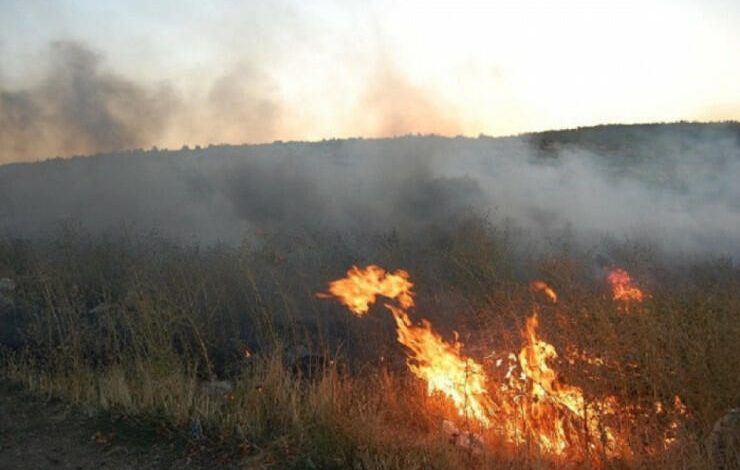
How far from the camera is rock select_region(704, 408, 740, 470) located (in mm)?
3172

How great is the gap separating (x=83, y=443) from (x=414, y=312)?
382 cm

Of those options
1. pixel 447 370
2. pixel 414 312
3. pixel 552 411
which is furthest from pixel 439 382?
pixel 414 312

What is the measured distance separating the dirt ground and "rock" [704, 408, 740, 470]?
280 centimetres

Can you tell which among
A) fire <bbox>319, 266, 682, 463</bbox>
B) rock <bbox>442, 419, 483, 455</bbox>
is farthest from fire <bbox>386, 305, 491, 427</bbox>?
rock <bbox>442, 419, 483, 455</bbox>

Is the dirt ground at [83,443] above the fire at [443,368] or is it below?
→ below

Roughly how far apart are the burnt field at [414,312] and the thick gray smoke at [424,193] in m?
0.09

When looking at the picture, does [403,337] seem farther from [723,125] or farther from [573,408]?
[723,125]

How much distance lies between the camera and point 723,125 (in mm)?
24328

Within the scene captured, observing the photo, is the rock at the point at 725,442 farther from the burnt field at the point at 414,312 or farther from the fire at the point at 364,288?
the fire at the point at 364,288

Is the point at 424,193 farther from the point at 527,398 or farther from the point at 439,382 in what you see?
the point at 527,398

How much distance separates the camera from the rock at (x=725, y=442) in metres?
3.17

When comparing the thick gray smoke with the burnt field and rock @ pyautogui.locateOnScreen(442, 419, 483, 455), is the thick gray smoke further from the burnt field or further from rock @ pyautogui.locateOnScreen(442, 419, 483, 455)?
rock @ pyautogui.locateOnScreen(442, 419, 483, 455)

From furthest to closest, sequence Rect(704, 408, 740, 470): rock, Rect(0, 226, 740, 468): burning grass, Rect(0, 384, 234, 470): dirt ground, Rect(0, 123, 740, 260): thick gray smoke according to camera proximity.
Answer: Rect(0, 123, 740, 260): thick gray smoke, Rect(0, 384, 234, 470): dirt ground, Rect(0, 226, 740, 468): burning grass, Rect(704, 408, 740, 470): rock

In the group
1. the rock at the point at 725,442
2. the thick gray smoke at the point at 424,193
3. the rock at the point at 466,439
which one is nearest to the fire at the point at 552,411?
the rock at the point at 466,439
